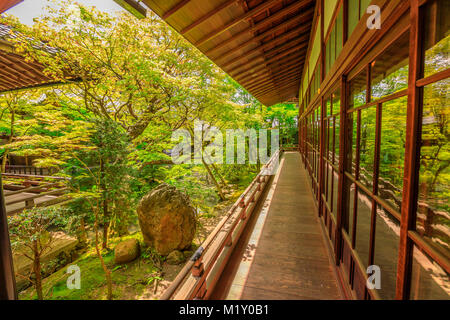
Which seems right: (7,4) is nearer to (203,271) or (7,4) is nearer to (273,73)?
(203,271)

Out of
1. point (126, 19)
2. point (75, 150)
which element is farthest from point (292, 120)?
point (75, 150)

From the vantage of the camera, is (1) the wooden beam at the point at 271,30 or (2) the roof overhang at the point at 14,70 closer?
(1) the wooden beam at the point at 271,30

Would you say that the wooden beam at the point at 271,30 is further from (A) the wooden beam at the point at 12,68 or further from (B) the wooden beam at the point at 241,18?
(A) the wooden beam at the point at 12,68

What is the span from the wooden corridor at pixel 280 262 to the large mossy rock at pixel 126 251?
16.9 ft

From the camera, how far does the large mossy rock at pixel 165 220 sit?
726 centimetres

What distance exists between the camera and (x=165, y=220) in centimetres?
724

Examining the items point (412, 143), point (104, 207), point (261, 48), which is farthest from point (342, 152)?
point (104, 207)

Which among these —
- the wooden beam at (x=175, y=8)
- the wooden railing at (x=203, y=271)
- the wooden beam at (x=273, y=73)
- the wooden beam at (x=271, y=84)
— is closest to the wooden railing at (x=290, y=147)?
the wooden beam at (x=271, y=84)

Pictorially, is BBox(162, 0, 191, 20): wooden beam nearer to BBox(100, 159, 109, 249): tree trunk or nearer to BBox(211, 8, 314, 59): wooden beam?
BBox(211, 8, 314, 59): wooden beam

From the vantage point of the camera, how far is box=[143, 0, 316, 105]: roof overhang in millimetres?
2664

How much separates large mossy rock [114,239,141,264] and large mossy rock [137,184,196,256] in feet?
1.48

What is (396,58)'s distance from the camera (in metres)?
1.22
